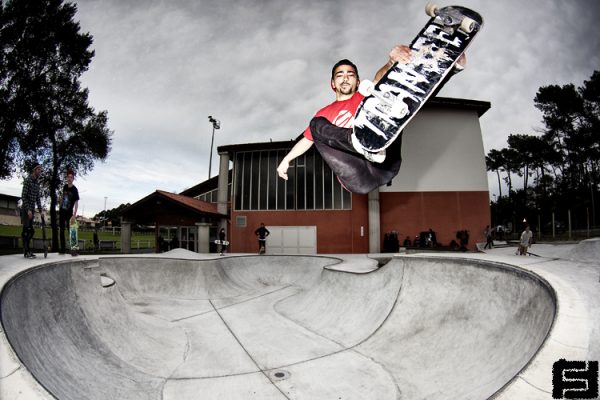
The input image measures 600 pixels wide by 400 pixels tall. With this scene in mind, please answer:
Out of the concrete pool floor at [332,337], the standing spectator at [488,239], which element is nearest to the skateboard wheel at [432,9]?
the concrete pool floor at [332,337]

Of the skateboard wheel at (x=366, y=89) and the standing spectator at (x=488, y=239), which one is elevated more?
the skateboard wheel at (x=366, y=89)

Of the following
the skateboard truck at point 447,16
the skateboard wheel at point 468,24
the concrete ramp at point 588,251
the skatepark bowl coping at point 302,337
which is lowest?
the skatepark bowl coping at point 302,337

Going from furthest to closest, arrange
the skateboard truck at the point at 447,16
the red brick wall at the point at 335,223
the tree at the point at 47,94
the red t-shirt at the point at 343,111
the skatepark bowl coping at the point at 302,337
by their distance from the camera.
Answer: the red brick wall at the point at 335,223, the tree at the point at 47,94, the red t-shirt at the point at 343,111, the skateboard truck at the point at 447,16, the skatepark bowl coping at the point at 302,337

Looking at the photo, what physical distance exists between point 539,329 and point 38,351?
493cm

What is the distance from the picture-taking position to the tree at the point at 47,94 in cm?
1540

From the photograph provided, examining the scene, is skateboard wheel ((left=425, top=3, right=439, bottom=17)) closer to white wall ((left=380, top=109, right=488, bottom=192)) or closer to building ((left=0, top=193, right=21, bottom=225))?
white wall ((left=380, top=109, right=488, bottom=192))

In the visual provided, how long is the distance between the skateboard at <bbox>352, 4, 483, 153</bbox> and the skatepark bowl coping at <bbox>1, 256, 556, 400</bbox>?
2549 millimetres

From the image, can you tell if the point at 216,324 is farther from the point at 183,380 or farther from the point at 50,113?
the point at 50,113

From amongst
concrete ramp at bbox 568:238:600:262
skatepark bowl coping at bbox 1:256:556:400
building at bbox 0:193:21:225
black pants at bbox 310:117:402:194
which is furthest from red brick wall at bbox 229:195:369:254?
building at bbox 0:193:21:225

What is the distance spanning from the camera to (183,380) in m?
3.79

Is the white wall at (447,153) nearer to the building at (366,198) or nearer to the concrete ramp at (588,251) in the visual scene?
the building at (366,198)

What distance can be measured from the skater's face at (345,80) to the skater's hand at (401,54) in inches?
26.9

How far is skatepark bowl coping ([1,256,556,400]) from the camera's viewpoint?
3045 millimetres

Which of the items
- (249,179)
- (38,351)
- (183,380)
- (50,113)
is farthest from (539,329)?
(50,113)
